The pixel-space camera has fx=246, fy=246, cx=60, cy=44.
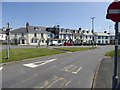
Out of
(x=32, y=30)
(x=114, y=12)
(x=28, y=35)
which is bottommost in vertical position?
(x=114, y=12)

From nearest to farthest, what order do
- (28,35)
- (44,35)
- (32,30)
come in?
(28,35), (32,30), (44,35)

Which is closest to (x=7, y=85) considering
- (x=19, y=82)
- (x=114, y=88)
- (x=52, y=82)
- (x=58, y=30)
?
(x=19, y=82)

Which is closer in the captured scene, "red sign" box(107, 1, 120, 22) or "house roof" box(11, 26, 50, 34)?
"red sign" box(107, 1, 120, 22)

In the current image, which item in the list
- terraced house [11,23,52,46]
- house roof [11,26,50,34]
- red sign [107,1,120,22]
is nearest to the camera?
red sign [107,1,120,22]

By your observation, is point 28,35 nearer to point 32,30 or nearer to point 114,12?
point 32,30

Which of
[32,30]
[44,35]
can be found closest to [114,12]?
[32,30]

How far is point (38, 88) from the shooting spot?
11.9 meters

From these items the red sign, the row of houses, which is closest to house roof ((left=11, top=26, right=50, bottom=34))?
the row of houses

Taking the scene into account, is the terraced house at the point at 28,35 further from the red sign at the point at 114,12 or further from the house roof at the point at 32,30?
the red sign at the point at 114,12

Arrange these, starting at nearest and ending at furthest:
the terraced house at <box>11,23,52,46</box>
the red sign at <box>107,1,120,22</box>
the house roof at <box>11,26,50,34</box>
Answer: the red sign at <box>107,1,120,22</box> < the terraced house at <box>11,23,52,46</box> < the house roof at <box>11,26,50,34</box>

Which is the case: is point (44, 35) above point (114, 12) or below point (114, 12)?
above

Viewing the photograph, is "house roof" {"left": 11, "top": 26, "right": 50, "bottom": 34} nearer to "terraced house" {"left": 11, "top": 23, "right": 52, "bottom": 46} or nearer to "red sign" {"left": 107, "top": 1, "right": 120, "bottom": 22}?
"terraced house" {"left": 11, "top": 23, "right": 52, "bottom": 46}

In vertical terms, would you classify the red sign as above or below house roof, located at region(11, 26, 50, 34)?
below

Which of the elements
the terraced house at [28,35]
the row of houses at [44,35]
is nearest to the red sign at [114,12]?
the row of houses at [44,35]
